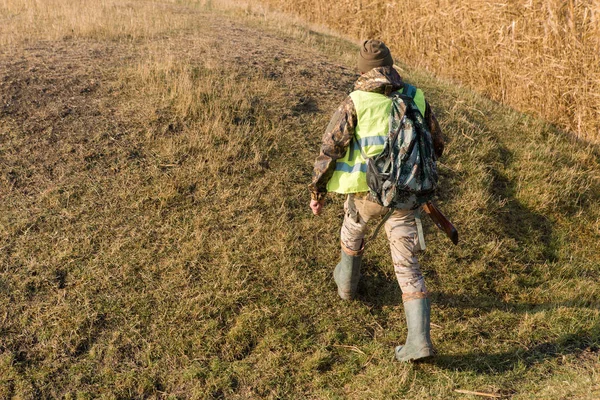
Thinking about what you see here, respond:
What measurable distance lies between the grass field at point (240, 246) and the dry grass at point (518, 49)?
560 mm

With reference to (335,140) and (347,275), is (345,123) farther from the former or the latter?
(347,275)

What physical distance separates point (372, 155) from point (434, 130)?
0.58 m

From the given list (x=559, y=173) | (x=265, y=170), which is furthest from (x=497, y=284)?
(x=265, y=170)

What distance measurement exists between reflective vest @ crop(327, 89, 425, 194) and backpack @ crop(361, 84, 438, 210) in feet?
0.16

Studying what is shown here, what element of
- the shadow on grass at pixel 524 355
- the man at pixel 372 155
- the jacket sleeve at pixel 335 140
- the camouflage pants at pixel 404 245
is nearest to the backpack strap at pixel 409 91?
the man at pixel 372 155

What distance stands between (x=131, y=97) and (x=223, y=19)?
457 centimetres

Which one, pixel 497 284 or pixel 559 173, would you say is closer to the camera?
pixel 497 284

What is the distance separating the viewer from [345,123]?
12.7ft

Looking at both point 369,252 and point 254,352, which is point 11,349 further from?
point 369,252

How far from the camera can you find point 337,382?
418 cm

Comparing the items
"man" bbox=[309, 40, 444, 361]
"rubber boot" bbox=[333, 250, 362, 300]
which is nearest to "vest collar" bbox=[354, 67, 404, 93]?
"man" bbox=[309, 40, 444, 361]

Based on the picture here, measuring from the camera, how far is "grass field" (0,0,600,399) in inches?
164

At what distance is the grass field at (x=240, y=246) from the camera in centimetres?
417

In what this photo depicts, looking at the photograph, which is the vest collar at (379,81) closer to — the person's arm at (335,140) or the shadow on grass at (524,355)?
the person's arm at (335,140)
